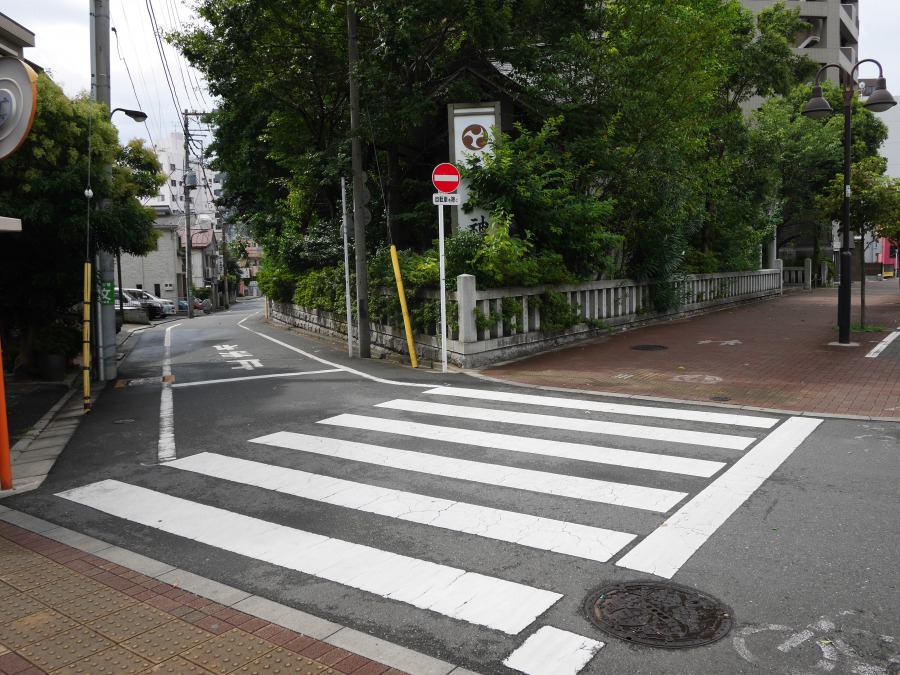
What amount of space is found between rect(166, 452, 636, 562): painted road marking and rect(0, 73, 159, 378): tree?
7.05 metres

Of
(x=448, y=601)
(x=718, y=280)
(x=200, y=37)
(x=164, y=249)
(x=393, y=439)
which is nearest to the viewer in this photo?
(x=448, y=601)

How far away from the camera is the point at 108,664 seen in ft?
11.8

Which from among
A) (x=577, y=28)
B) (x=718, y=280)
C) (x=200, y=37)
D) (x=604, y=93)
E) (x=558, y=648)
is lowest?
(x=558, y=648)

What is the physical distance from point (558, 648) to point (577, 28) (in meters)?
16.3

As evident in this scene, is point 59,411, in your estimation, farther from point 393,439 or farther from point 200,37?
point 200,37

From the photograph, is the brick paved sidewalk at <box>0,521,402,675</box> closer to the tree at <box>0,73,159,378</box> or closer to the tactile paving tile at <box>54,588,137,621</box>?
the tactile paving tile at <box>54,588,137,621</box>

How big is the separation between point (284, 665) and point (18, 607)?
185cm

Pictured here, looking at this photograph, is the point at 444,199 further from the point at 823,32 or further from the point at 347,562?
the point at 823,32

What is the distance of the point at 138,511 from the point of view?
595cm

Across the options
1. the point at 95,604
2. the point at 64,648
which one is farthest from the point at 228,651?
the point at 95,604

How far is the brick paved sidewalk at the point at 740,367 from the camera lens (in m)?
9.79

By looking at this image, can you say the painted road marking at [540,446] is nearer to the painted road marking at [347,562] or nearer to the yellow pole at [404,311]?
the painted road marking at [347,562]

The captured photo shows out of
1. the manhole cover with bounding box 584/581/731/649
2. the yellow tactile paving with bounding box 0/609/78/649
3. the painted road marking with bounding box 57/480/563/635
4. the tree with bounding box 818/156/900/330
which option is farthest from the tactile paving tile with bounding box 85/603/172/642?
the tree with bounding box 818/156/900/330

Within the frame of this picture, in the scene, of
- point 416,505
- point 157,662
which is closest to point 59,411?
point 416,505
